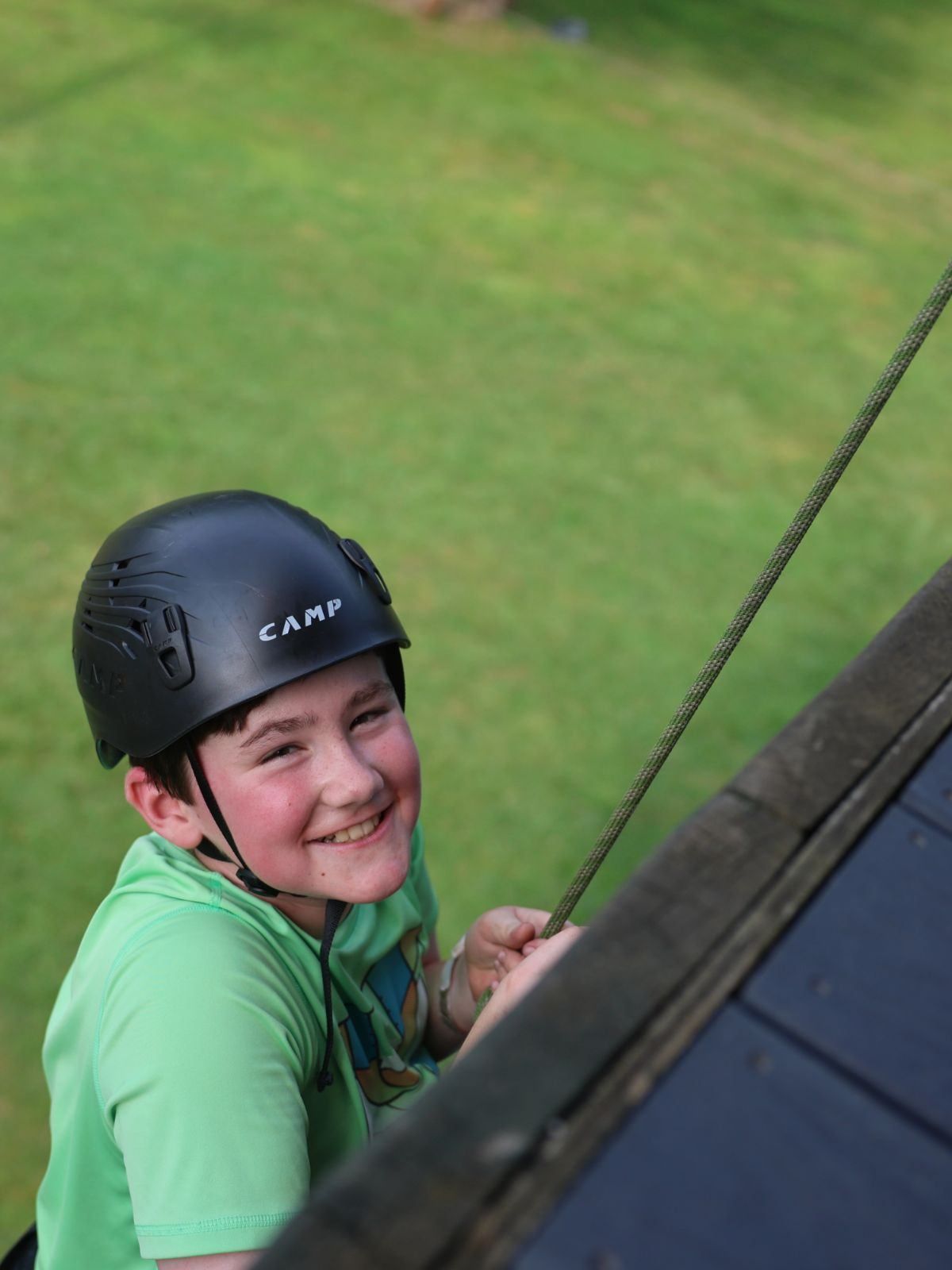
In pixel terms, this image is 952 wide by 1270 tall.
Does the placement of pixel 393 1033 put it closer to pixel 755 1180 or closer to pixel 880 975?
pixel 880 975

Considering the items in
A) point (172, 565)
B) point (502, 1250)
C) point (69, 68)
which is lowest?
point (69, 68)

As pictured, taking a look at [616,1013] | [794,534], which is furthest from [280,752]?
[616,1013]

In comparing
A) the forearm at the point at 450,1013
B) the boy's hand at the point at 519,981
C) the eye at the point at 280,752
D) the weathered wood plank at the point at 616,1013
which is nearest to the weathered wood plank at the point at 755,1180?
the weathered wood plank at the point at 616,1013

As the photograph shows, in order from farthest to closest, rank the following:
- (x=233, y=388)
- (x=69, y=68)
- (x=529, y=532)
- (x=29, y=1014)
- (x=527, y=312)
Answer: (x=69, y=68)
(x=527, y=312)
(x=233, y=388)
(x=529, y=532)
(x=29, y=1014)

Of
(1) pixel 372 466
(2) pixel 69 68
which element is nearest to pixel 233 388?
(1) pixel 372 466

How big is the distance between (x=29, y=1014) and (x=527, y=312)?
4.92 meters

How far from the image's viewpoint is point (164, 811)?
7.00 ft

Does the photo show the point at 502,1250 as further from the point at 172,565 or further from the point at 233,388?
the point at 233,388

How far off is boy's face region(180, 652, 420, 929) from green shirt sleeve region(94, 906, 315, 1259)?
20cm

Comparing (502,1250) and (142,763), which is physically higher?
(502,1250)

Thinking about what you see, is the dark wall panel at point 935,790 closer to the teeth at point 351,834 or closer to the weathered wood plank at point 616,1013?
the weathered wood plank at point 616,1013

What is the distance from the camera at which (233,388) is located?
6082 millimetres

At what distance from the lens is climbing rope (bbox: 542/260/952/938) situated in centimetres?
153

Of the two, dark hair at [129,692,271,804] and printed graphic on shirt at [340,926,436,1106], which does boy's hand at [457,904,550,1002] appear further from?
dark hair at [129,692,271,804]
